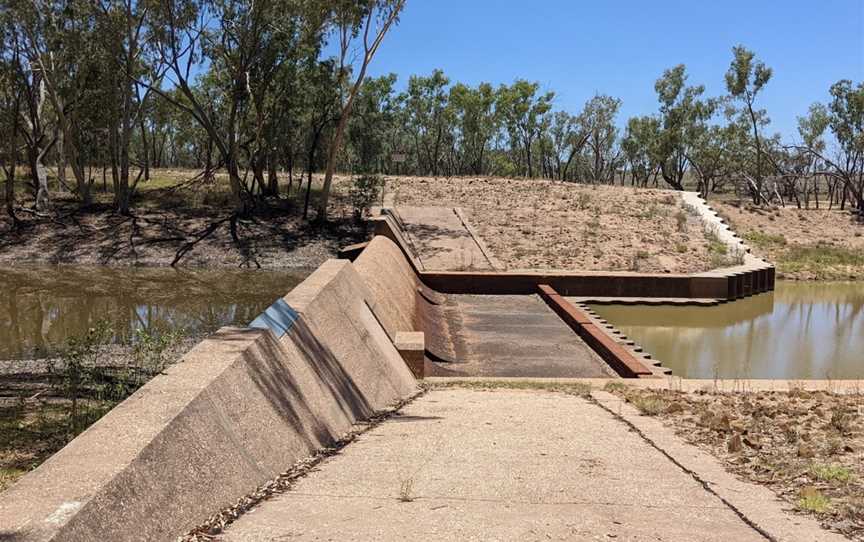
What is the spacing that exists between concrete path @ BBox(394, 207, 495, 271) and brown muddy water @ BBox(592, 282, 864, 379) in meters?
4.84

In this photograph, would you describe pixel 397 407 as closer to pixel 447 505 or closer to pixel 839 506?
pixel 447 505

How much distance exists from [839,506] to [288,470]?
9.88 feet

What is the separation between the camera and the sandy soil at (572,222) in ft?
80.7

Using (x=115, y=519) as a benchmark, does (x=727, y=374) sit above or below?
below

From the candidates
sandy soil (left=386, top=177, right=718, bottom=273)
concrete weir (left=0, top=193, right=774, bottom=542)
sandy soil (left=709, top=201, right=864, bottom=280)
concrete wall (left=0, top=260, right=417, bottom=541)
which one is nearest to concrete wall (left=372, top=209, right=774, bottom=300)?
sandy soil (left=386, top=177, right=718, bottom=273)

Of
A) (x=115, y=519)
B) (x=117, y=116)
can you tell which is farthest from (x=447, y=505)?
(x=117, y=116)

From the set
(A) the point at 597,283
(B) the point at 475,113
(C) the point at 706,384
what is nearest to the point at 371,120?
(B) the point at 475,113

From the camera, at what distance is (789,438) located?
20.0 ft

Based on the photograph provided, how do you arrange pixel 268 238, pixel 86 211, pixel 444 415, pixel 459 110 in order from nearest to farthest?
1. pixel 444 415
2. pixel 268 238
3. pixel 86 211
4. pixel 459 110

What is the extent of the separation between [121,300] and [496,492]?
52.0 ft

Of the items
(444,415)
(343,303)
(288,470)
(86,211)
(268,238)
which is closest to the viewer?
(288,470)

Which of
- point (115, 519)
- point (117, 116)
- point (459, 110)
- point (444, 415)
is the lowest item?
point (444, 415)

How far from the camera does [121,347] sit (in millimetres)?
12086

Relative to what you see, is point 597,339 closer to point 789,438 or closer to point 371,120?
point 789,438
